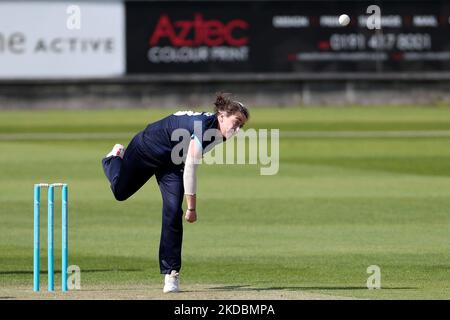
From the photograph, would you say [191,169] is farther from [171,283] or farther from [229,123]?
[171,283]

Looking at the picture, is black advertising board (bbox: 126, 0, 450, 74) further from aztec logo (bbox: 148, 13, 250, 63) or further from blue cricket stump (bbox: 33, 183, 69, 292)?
blue cricket stump (bbox: 33, 183, 69, 292)

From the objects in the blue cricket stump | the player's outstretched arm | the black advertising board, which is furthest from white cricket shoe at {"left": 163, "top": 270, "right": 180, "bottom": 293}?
the black advertising board

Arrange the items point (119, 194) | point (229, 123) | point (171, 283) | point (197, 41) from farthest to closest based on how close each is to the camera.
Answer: point (197, 41) < point (119, 194) < point (171, 283) < point (229, 123)

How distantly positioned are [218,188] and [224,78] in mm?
21207

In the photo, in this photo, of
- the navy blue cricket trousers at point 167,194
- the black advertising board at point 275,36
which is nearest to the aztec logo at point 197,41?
the black advertising board at point 275,36

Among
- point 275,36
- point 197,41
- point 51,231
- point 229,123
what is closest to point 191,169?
point 229,123

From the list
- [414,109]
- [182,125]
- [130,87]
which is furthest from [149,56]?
[182,125]

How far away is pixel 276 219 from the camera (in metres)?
17.4

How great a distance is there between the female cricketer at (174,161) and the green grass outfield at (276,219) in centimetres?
50

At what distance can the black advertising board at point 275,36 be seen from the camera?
4200 centimetres

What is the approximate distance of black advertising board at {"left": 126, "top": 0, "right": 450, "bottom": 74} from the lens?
1654 inches

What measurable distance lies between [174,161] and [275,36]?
3106 centimetres

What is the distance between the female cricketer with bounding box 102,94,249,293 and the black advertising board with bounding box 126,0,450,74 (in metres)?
30.4

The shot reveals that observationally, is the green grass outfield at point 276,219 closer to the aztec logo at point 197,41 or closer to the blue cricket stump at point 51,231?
the blue cricket stump at point 51,231
